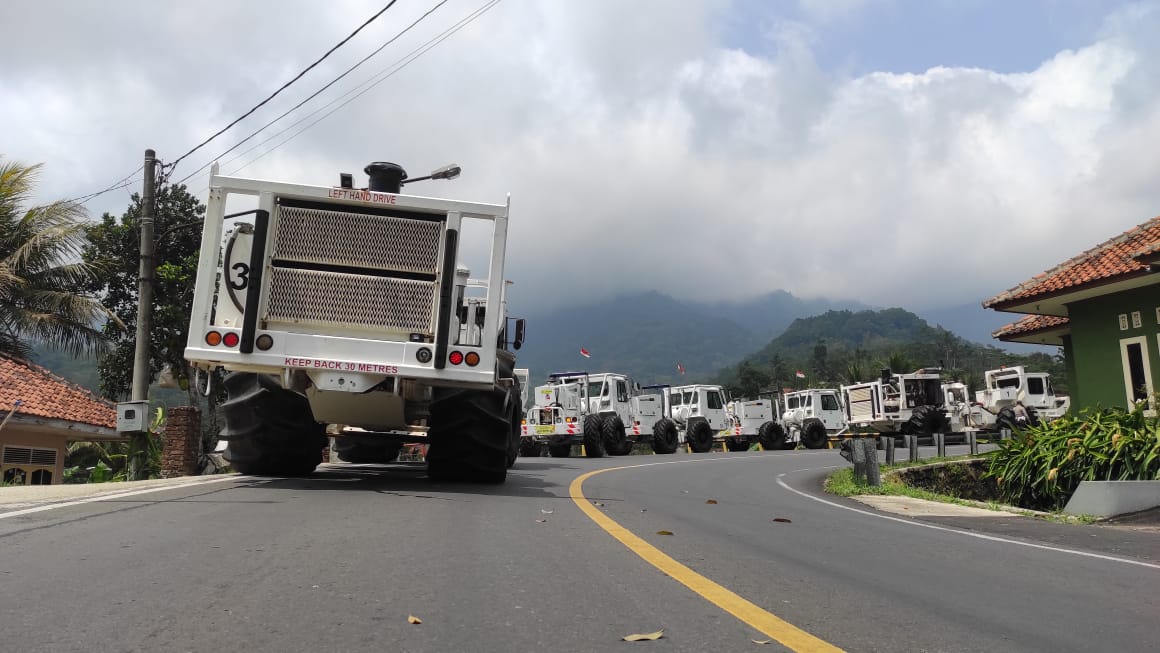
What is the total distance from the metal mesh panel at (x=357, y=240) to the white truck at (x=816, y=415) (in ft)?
94.0

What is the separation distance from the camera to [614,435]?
1059 inches

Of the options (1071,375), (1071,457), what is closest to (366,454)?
(1071,457)

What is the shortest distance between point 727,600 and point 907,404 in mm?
28412

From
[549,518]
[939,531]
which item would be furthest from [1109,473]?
[549,518]

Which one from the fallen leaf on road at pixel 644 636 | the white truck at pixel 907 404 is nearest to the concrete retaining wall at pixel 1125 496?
the fallen leaf on road at pixel 644 636

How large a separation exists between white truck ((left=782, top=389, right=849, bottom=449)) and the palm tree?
26.5 m

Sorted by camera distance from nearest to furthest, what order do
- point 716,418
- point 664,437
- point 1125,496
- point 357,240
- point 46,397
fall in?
point 357,240 < point 1125,496 < point 46,397 < point 664,437 < point 716,418

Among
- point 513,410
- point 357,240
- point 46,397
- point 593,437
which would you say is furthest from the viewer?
point 593,437

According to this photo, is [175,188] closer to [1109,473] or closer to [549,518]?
[549,518]

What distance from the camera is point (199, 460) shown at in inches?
587

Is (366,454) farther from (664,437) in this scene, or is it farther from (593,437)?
(664,437)

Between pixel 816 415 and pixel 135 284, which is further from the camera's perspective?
pixel 816 415

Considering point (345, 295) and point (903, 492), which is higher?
point (345, 295)

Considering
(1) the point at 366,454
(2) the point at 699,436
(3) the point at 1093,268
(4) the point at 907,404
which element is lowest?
A: (1) the point at 366,454
